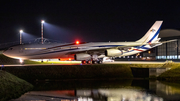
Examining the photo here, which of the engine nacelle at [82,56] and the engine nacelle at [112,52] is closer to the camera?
the engine nacelle at [82,56]

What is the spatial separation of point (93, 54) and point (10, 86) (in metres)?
21.2

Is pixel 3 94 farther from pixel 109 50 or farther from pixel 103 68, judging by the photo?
pixel 109 50

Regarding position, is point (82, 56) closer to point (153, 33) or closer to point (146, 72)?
point (146, 72)

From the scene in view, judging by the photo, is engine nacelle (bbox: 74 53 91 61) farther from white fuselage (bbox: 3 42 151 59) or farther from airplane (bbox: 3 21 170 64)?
white fuselage (bbox: 3 42 151 59)

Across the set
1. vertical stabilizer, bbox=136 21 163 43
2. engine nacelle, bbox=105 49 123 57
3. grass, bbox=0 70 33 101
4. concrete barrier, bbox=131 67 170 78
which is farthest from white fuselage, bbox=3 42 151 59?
grass, bbox=0 70 33 101

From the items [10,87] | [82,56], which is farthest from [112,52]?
[10,87]

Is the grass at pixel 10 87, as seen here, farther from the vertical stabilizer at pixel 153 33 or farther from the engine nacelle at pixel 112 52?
the vertical stabilizer at pixel 153 33

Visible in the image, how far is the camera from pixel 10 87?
20.2 metres

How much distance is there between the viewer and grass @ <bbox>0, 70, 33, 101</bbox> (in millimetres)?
18281

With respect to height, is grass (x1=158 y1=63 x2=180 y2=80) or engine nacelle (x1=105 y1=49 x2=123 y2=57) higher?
engine nacelle (x1=105 y1=49 x2=123 y2=57)

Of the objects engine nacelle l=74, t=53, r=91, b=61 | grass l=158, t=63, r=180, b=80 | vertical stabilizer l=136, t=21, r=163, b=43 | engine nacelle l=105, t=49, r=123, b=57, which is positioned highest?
vertical stabilizer l=136, t=21, r=163, b=43

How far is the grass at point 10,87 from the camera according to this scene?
18.3 metres

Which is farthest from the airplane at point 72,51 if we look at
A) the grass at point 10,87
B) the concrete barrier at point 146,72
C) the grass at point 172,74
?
the grass at point 10,87

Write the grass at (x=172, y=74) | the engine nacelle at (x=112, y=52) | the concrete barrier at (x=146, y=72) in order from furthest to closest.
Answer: the engine nacelle at (x=112, y=52), the concrete barrier at (x=146, y=72), the grass at (x=172, y=74)
